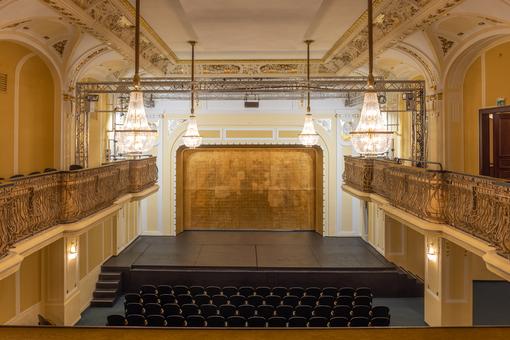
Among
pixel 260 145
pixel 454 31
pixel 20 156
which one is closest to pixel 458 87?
pixel 454 31

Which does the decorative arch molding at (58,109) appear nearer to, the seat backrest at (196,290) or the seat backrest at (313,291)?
the seat backrest at (196,290)

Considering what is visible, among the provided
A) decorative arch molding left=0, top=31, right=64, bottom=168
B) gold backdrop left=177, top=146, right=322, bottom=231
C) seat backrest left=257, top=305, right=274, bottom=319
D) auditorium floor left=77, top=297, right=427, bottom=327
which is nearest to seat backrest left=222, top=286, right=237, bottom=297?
seat backrest left=257, top=305, right=274, bottom=319

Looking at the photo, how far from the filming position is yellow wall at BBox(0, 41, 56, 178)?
10906 mm

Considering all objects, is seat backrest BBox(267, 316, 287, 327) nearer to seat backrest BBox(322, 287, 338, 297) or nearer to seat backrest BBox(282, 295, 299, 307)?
seat backrest BBox(282, 295, 299, 307)

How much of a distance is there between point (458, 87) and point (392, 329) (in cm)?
1151

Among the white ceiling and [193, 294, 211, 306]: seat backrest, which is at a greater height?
the white ceiling

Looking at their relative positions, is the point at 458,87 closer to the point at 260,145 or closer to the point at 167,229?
the point at 260,145

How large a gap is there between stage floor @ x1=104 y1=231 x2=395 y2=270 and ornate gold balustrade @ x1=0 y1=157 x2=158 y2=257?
3.10 meters

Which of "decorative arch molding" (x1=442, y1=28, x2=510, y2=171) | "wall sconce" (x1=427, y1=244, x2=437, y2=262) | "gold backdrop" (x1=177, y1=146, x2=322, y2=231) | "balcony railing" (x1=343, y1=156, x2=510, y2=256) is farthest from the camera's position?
"gold backdrop" (x1=177, y1=146, x2=322, y2=231)

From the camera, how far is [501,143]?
12.0m

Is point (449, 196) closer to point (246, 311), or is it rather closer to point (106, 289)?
point (246, 311)

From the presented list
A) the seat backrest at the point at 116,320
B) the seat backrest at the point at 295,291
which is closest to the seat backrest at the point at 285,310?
the seat backrest at the point at 295,291

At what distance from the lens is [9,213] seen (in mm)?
7684

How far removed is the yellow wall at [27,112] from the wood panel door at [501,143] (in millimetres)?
11909
